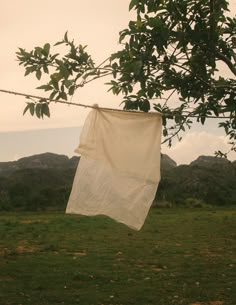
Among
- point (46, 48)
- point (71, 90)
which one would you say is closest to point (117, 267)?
point (71, 90)

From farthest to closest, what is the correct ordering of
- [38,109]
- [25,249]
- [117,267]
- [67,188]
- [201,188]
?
[201,188] < [67,188] < [25,249] < [117,267] < [38,109]

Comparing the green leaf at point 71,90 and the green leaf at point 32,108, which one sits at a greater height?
the green leaf at point 71,90

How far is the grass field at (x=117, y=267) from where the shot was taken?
930cm

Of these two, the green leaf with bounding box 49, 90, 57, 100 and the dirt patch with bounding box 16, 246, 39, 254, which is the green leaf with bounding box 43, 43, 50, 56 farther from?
the dirt patch with bounding box 16, 246, 39, 254

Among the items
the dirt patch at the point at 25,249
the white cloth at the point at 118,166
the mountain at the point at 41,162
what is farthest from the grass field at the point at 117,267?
the mountain at the point at 41,162

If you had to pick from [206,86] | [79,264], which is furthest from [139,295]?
[206,86]

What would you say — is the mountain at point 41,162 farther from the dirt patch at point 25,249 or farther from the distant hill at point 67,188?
the dirt patch at point 25,249

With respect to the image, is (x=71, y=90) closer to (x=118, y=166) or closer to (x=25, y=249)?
(x=118, y=166)

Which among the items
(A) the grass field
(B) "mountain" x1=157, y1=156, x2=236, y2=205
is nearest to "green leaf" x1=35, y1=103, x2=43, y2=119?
(A) the grass field

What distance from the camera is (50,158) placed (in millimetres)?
110375

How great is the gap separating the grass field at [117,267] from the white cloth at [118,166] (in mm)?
3807

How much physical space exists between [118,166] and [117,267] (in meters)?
6.89

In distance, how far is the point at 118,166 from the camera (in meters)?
5.86

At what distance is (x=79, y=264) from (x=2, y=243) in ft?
17.8
